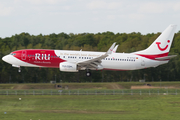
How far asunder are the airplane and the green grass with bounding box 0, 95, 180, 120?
679cm

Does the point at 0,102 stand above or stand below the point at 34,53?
below

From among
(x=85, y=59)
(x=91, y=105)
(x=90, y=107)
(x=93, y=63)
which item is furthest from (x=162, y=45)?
(x=90, y=107)

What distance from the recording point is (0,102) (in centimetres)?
5303

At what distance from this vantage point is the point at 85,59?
62.6m

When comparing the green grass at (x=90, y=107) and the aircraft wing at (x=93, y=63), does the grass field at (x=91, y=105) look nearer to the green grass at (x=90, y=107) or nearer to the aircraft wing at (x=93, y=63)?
the green grass at (x=90, y=107)

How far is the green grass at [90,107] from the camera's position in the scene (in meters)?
43.4

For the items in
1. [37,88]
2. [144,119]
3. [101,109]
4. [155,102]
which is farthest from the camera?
[37,88]

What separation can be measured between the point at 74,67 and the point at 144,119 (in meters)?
22.3

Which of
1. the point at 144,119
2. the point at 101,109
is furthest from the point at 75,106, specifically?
the point at 144,119

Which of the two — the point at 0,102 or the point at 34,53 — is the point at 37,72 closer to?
the point at 34,53

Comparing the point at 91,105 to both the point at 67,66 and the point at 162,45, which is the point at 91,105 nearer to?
the point at 67,66

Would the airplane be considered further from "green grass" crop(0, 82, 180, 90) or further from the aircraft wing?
"green grass" crop(0, 82, 180, 90)

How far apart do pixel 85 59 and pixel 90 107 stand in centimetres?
1484

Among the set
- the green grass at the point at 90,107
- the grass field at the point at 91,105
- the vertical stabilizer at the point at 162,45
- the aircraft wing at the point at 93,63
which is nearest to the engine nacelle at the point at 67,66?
the aircraft wing at the point at 93,63
